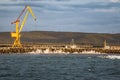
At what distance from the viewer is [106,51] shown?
186 m

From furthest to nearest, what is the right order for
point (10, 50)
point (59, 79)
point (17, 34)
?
point (17, 34) < point (10, 50) < point (59, 79)

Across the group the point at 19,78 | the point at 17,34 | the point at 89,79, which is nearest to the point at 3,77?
the point at 19,78

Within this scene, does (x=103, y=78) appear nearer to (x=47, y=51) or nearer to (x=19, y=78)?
(x=19, y=78)

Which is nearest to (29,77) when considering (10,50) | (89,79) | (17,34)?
(89,79)

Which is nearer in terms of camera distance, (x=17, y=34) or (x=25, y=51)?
(x=25, y=51)

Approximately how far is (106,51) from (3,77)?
12933cm


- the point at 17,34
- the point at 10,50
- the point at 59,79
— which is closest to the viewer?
the point at 59,79

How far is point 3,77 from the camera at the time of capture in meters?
60.0

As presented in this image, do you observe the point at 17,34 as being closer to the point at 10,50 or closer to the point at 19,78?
the point at 10,50

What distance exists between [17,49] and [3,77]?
12122cm

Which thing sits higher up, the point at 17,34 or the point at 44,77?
the point at 17,34

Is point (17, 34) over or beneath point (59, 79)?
over

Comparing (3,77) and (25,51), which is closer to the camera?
(3,77)

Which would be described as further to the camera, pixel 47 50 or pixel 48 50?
pixel 48 50
